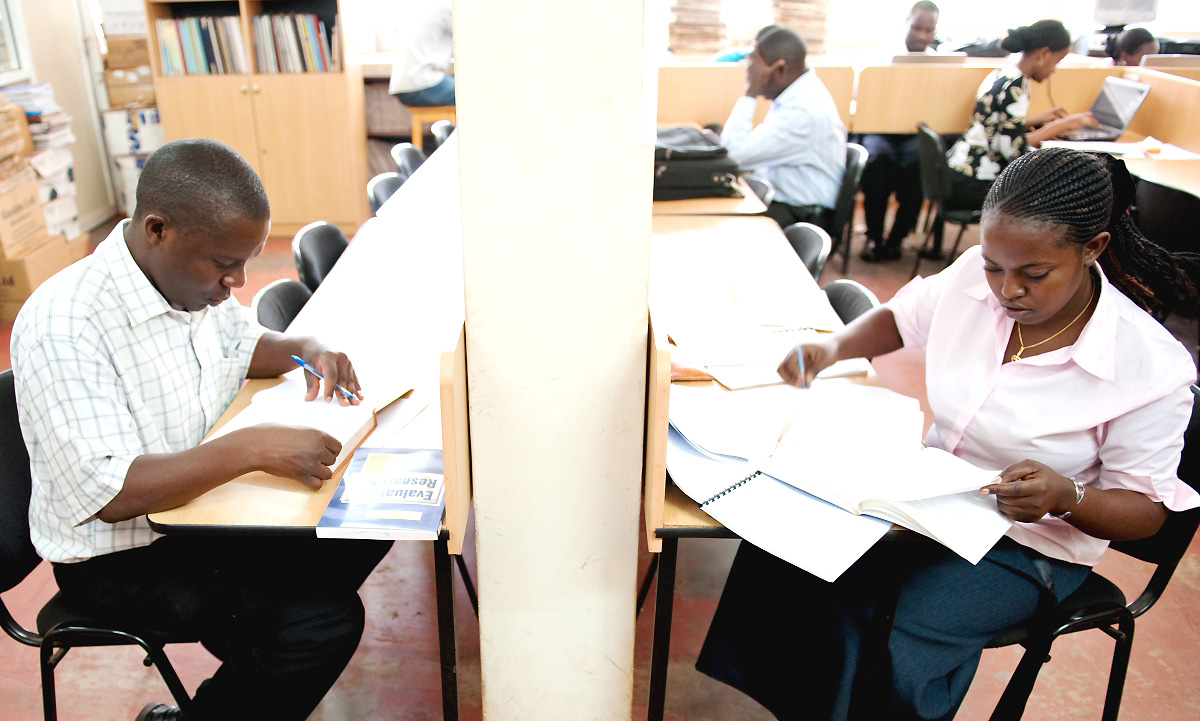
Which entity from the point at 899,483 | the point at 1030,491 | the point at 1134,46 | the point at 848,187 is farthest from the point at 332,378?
the point at 1134,46

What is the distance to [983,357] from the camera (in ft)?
5.46

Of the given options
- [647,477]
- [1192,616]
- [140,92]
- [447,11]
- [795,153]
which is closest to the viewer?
[647,477]

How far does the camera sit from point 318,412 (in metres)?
1.66

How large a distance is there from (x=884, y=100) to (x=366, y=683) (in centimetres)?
439

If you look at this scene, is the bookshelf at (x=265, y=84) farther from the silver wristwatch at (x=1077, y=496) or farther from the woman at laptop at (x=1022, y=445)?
the silver wristwatch at (x=1077, y=496)

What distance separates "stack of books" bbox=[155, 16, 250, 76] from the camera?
5113mm

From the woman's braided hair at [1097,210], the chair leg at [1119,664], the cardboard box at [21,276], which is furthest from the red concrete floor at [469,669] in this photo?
the cardboard box at [21,276]

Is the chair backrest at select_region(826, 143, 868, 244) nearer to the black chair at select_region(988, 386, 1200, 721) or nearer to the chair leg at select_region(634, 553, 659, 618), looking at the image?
the chair leg at select_region(634, 553, 659, 618)

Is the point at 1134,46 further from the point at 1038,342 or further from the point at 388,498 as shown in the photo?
the point at 388,498

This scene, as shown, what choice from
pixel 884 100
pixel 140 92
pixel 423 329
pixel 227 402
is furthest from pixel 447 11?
pixel 227 402

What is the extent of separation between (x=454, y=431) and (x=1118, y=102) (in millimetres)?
4782

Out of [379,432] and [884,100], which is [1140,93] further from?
[379,432]

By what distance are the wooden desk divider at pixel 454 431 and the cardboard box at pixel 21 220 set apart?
3.63 meters

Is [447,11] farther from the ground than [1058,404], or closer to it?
farther from the ground
